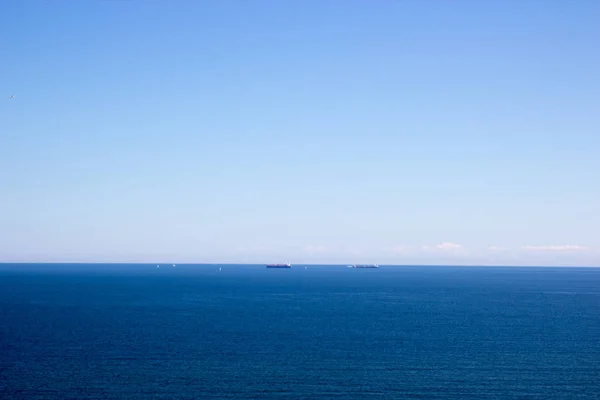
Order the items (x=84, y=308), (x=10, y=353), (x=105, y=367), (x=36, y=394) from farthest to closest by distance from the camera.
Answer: (x=84, y=308) < (x=10, y=353) < (x=105, y=367) < (x=36, y=394)

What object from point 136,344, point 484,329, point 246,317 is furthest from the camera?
point 246,317

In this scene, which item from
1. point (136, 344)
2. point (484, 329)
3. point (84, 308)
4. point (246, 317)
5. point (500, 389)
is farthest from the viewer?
point (84, 308)

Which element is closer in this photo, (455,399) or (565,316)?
(455,399)

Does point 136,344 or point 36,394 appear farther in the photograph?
point 136,344

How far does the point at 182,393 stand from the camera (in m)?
57.9

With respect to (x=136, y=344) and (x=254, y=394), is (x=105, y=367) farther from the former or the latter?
(x=254, y=394)

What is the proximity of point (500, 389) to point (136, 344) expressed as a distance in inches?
2124

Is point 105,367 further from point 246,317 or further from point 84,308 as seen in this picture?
point 84,308

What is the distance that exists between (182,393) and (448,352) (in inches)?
1636

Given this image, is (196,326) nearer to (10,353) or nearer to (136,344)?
(136,344)

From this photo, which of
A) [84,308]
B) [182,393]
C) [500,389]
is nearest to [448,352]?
[500,389]

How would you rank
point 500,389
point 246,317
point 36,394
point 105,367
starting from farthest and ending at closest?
1. point 246,317
2. point 105,367
3. point 500,389
4. point 36,394

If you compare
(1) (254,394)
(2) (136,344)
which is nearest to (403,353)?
(1) (254,394)

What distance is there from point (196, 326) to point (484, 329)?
56.5 m
